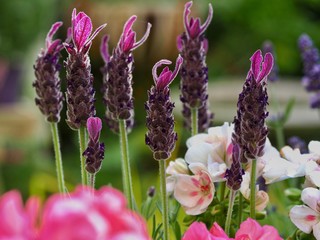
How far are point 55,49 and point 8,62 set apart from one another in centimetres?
227

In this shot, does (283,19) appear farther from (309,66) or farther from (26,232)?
(26,232)

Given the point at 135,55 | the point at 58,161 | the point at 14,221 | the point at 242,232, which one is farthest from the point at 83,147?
the point at 135,55

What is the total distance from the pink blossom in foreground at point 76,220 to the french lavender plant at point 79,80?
0.22m

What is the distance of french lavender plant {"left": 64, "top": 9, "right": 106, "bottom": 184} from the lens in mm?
463

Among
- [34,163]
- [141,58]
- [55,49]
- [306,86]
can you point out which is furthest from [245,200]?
[141,58]

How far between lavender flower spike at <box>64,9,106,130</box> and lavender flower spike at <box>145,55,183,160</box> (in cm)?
4

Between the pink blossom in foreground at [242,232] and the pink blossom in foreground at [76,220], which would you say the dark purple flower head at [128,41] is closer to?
the pink blossom in foreground at [242,232]

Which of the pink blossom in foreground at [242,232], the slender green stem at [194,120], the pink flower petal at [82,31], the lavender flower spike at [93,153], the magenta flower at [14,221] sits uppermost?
the pink flower petal at [82,31]

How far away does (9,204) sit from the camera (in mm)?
250

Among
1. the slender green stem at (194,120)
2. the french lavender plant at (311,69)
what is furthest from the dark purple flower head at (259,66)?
the french lavender plant at (311,69)

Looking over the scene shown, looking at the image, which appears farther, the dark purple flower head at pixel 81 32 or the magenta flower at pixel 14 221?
the dark purple flower head at pixel 81 32

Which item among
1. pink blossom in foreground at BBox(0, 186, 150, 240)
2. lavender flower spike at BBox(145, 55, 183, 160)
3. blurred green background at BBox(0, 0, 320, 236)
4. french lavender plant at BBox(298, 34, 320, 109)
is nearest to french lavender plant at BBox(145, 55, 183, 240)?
lavender flower spike at BBox(145, 55, 183, 160)

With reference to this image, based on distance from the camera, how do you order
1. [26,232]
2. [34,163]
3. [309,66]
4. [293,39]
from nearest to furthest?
[26,232] < [309,66] < [34,163] < [293,39]

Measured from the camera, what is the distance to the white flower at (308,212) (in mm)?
489
